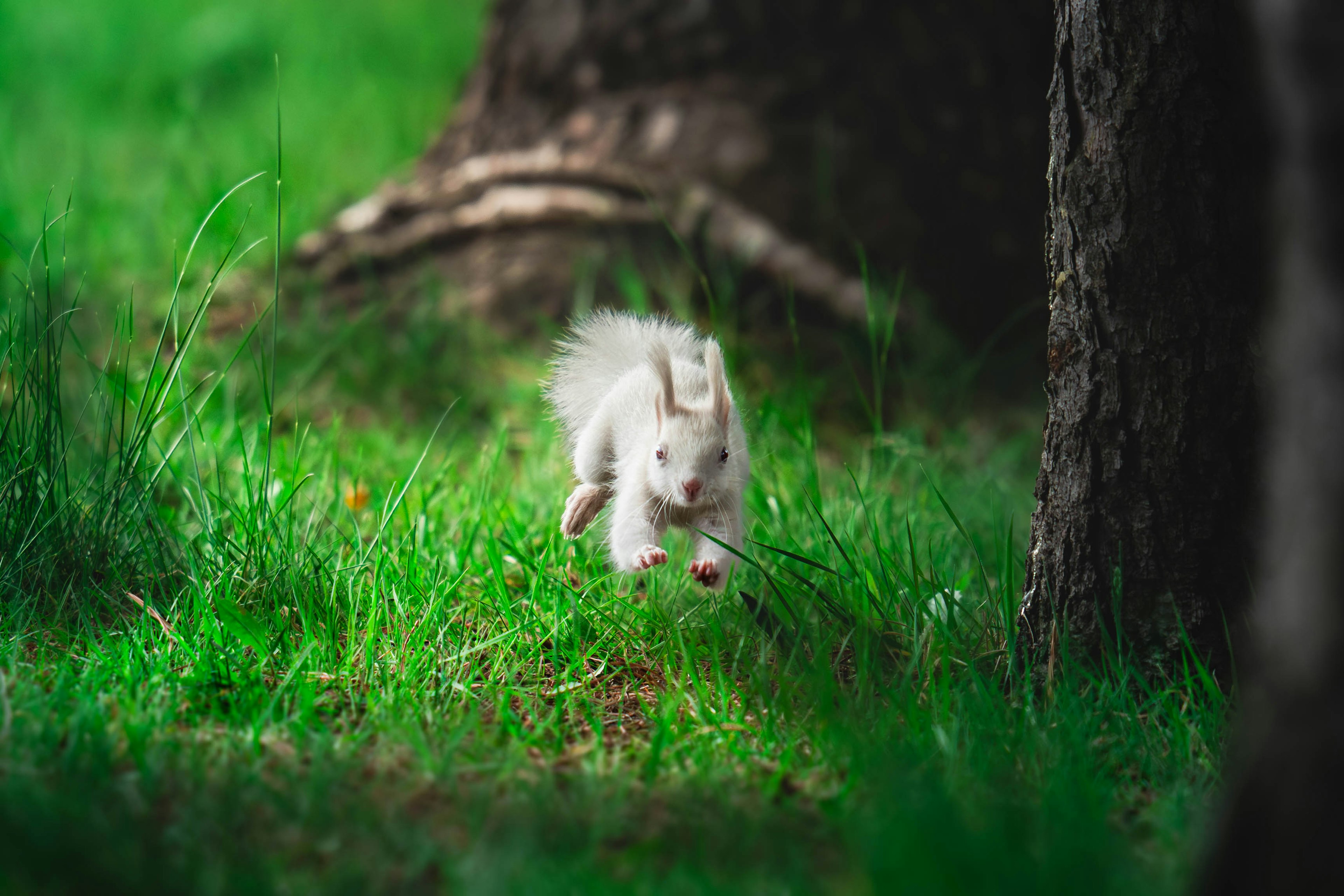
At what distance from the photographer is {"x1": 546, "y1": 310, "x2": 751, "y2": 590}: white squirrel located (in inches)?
77.0

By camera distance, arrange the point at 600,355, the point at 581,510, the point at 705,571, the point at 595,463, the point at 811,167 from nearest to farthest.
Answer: the point at 705,571, the point at 581,510, the point at 595,463, the point at 600,355, the point at 811,167

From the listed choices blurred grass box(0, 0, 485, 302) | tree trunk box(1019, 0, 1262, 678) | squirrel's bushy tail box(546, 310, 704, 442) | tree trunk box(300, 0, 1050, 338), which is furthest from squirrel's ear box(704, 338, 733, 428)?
tree trunk box(300, 0, 1050, 338)

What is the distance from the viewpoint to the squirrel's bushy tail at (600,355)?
7.66 feet

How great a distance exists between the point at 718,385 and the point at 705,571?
1.33 ft

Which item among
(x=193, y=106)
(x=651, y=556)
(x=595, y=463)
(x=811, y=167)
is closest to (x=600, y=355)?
(x=595, y=463)

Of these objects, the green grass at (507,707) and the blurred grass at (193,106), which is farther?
the blurred grass at (193,106)

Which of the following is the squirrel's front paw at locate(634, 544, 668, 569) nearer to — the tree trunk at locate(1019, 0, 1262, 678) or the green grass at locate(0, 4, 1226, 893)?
the green grass at locate(0, 4, 1226, 893)

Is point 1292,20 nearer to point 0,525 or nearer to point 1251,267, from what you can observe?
point 1251,267

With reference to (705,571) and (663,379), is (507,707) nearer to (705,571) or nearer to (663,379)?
(705,571)

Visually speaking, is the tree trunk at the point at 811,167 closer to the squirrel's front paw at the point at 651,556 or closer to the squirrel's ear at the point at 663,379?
the squirrel's ear at the point at 663,379

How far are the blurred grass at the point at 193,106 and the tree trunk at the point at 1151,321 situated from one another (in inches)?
112

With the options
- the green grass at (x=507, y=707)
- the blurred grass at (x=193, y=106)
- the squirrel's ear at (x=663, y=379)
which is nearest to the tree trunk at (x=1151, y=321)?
the green grass at (x=507, y=707)

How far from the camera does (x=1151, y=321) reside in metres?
1.85

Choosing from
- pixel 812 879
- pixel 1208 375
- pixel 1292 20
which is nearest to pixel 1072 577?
pixel 1208 375
